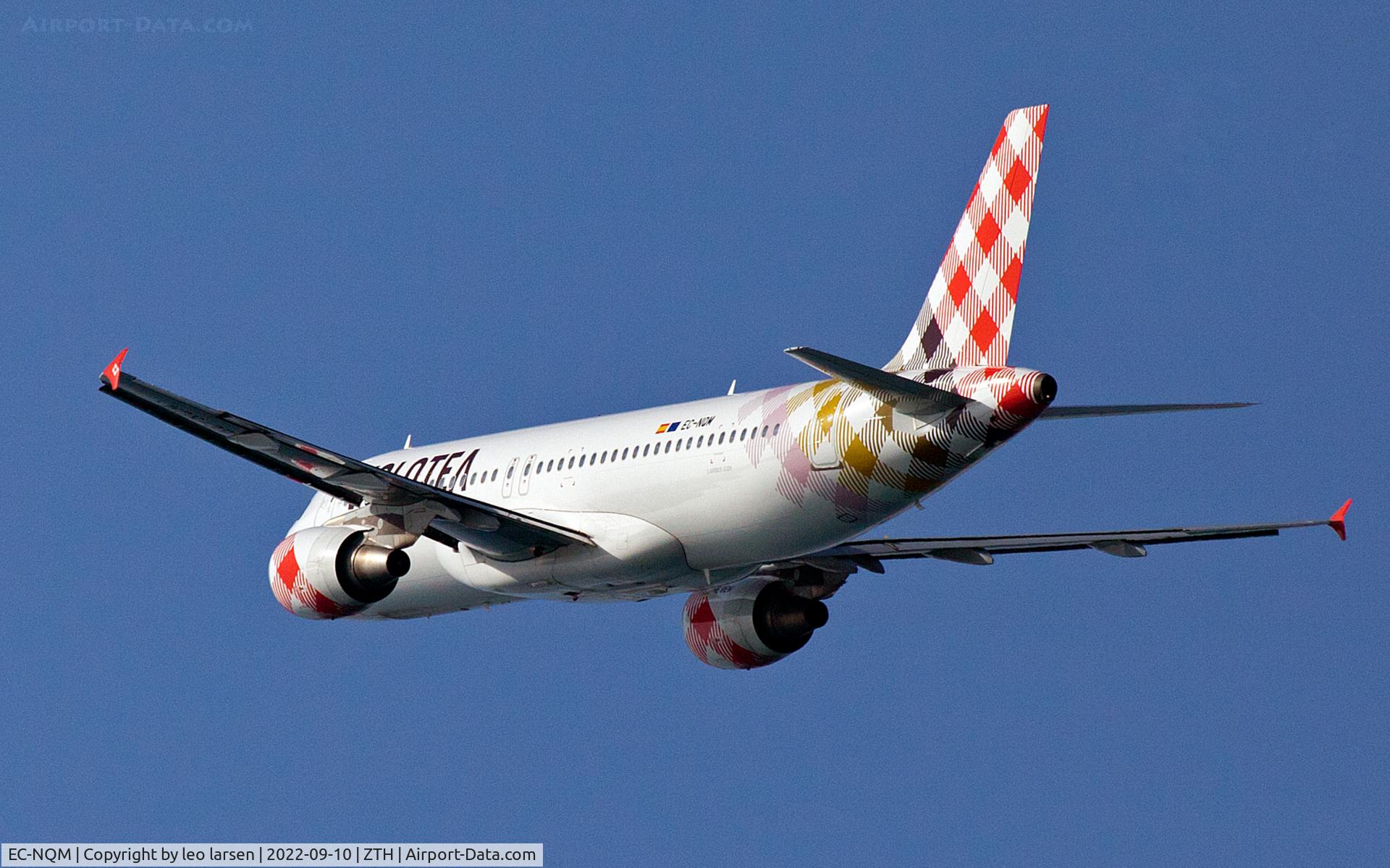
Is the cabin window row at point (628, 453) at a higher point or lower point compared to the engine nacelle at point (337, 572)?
higher

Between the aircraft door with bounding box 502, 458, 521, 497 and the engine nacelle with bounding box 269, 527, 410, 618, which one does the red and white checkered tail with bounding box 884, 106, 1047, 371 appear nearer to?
the aircraft door with bounding box 502, 458, 521, 497

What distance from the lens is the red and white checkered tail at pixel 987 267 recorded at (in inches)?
1234

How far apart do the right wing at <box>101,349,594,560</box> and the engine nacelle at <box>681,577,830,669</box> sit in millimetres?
5750

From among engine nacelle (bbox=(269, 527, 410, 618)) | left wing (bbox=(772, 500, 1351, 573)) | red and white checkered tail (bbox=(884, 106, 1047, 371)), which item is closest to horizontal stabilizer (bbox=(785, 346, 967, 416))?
red and white checkered tail (bbox=(884, 106, 1047, 371))

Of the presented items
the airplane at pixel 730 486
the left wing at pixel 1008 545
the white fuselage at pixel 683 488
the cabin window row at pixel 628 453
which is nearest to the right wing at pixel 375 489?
the airplane at pixel 730 486

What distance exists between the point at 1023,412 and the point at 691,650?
44.2 ft

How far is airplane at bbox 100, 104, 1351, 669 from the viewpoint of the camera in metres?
30.3

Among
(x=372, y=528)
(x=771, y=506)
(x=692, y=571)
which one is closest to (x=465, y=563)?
(x=372, y=528)

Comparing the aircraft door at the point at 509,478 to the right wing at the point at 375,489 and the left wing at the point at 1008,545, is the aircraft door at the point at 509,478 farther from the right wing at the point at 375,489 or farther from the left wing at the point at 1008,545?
the left wing at the point at 1008,545

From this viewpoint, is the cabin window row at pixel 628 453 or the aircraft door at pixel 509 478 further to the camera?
the aircraft door at pixel 509 478

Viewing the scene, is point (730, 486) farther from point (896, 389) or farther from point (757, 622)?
point (757, 622)

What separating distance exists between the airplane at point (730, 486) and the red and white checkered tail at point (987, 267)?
0.03 m

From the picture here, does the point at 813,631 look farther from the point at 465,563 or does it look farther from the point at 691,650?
the point at 465,563

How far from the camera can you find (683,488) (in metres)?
33.5
